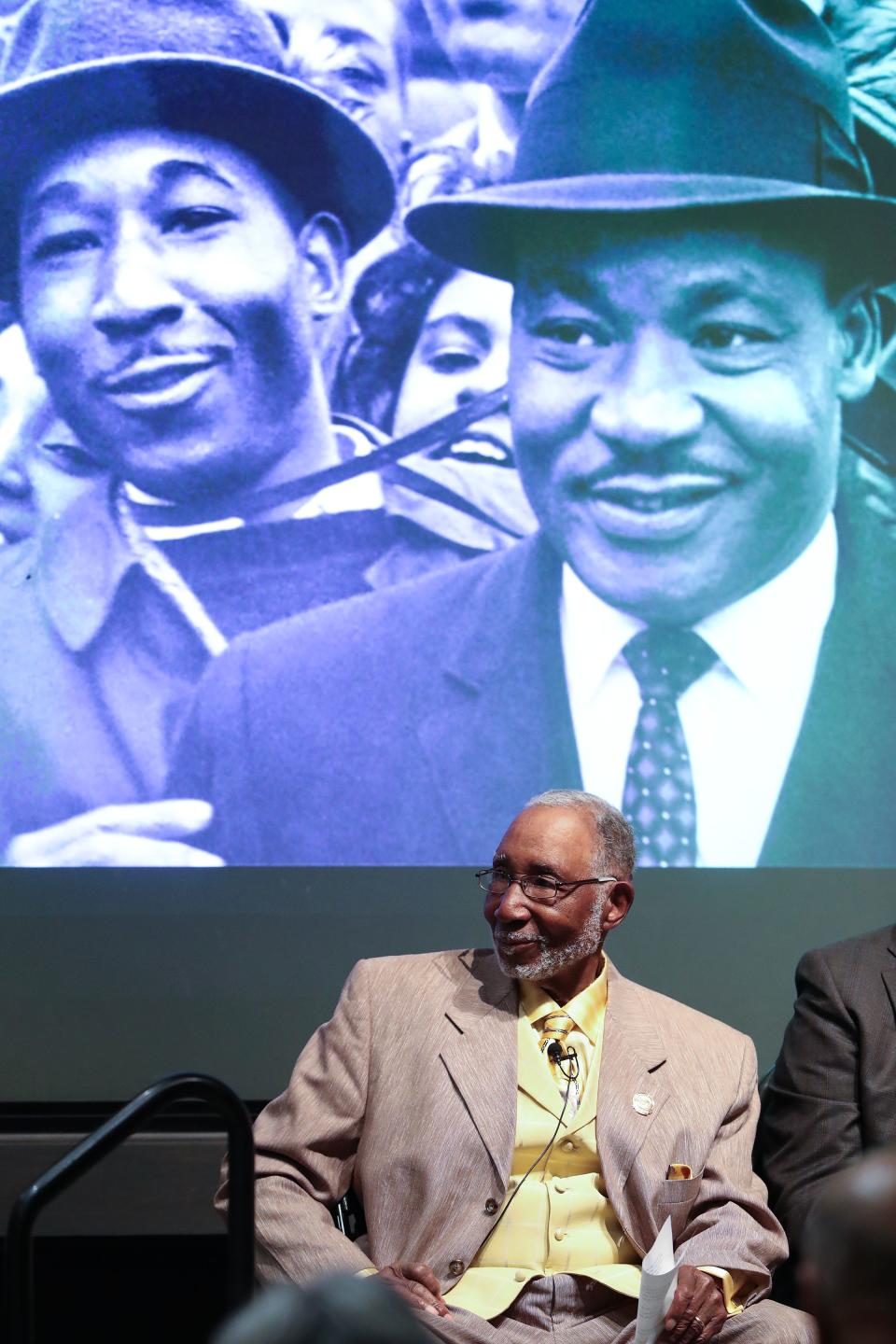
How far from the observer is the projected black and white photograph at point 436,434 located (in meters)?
3.22

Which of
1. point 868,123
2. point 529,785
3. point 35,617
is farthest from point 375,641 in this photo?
point 868,123

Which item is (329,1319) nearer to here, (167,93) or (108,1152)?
(108,1152)

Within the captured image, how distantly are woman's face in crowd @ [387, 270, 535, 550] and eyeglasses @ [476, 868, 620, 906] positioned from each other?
985mm

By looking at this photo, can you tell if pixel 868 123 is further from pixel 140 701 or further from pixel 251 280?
pixel 140 701

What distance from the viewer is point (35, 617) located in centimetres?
320

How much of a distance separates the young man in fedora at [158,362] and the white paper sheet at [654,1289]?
4.69 feet

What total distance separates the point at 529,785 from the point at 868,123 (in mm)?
1750

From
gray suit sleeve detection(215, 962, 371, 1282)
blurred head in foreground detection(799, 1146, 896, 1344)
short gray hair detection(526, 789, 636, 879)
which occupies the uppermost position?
short gray hair detection(526, 789, 636, 879)

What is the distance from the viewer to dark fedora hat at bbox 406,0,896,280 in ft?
11.0

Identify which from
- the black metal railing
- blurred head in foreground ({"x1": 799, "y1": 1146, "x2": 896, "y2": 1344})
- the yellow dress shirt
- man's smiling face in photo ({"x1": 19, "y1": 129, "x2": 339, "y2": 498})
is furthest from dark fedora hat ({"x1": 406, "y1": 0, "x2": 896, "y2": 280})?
blurred head in foreground ({"x1": 799, "y1": 1146, "x2": 896, "y2": 1344})

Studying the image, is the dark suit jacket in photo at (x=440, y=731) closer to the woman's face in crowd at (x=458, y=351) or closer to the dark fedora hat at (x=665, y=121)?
the woman's face in crowd at (x=458, y=351)

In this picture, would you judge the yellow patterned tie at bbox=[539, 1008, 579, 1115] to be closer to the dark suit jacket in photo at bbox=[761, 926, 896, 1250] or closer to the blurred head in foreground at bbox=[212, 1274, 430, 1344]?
the dark suit jacket in photo at bbox=[761, 926, 896, 1250]

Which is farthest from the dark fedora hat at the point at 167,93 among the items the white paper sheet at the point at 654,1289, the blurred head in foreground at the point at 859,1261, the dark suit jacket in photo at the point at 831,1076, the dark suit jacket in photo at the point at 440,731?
the blurred head in foreground at the point at 859,1261

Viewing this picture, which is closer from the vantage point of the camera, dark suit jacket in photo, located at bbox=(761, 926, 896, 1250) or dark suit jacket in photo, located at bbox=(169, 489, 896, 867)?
dark suit jacket in photo, located at bbox=(761, 926, 896, 1250)
